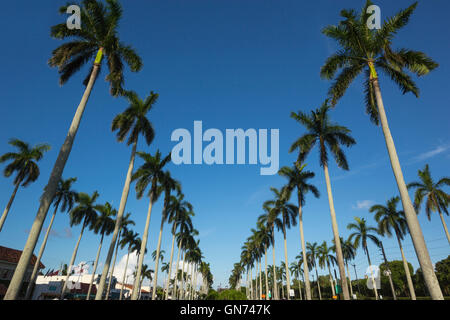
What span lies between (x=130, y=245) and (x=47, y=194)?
57.6 metres

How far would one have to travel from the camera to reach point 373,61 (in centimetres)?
1515

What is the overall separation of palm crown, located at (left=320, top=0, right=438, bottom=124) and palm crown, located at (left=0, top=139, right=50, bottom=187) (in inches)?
1489

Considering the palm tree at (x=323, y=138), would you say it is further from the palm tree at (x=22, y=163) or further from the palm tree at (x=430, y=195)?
the palm tree at (x=22, y=163)

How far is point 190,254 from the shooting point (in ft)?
240

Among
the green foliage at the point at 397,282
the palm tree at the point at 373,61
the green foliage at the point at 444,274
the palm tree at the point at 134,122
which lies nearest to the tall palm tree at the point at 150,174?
the palm tree at the point at 134,122

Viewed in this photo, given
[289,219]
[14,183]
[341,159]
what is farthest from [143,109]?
[289,219]

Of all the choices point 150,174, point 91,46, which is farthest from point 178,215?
point 91,46

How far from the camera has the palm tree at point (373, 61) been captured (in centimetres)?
1366

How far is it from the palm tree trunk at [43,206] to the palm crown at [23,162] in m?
25.9

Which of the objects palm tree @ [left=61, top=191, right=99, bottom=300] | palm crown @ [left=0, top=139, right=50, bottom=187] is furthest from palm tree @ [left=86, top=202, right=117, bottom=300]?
palm crown @ [left=0, top=139, right=50, bottom=187]

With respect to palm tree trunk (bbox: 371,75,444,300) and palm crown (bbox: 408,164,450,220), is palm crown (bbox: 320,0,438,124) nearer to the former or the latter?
palm tree trunk (bbox: 371,75,444,300)

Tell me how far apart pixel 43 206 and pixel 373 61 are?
20938mm

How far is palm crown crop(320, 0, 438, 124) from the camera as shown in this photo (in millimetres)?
14000
